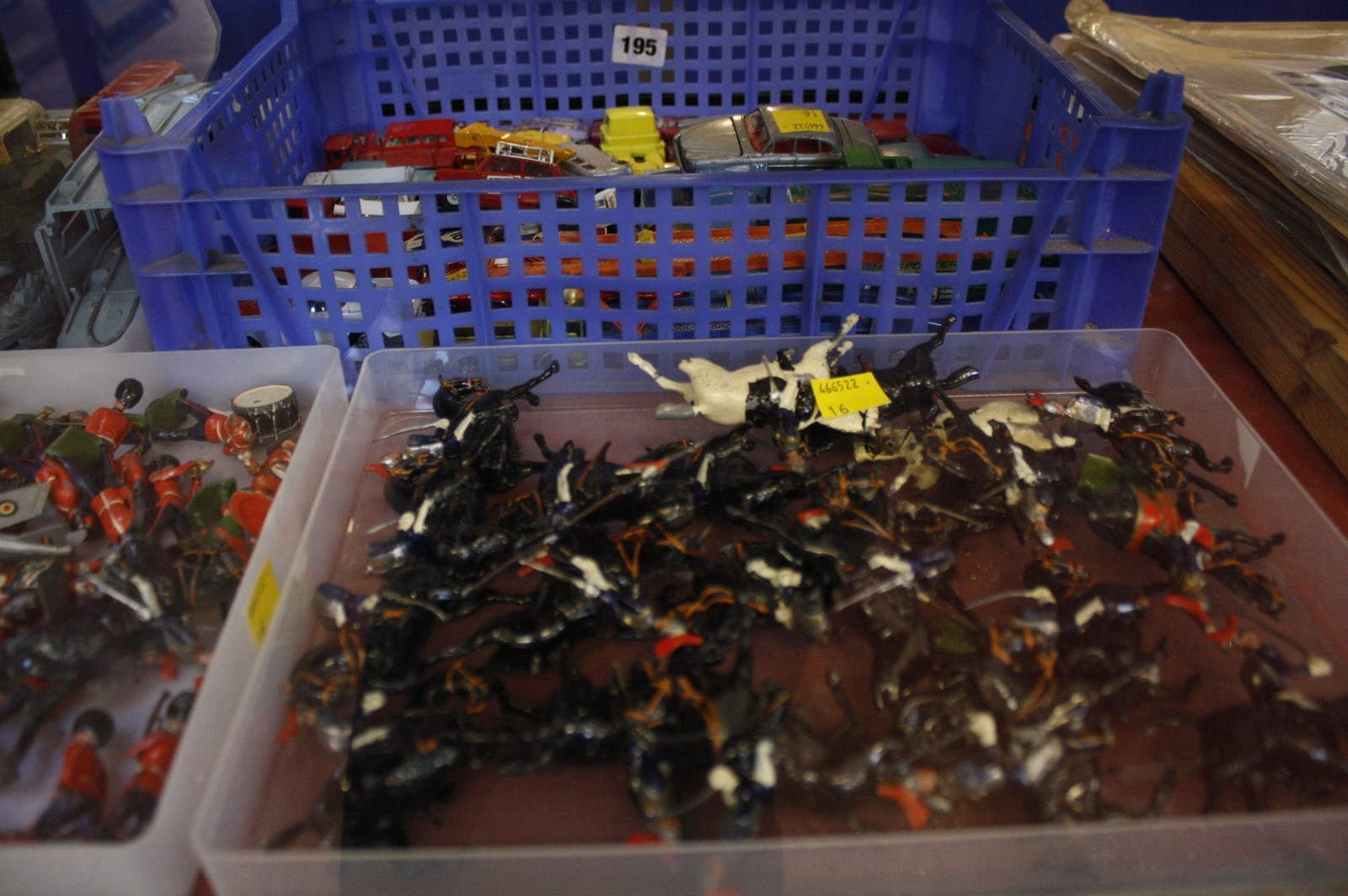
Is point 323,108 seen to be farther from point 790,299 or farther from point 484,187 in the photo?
A: point 790,299

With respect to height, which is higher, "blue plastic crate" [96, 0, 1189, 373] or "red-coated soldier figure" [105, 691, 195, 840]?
"blue plastic crate" [96, 0, 1189, 373]

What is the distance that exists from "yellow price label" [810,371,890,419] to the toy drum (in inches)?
29.9

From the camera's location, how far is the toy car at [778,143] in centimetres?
177

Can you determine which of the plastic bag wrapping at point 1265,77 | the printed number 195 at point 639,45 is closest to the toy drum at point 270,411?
the printed number 195 at point 639,45

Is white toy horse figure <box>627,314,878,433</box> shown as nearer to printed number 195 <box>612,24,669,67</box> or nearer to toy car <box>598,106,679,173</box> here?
toy car <box>598,106,679,173</box>

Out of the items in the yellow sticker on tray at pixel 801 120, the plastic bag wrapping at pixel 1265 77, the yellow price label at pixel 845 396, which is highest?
the plastic bag wrapping at pixel 1265 77

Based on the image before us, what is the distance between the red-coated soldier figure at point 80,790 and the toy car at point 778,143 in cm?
132

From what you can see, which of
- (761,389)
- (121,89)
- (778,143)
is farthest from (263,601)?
(121,89)

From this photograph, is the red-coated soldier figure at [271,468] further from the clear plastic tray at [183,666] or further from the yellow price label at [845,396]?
the yellow price label at [845,396]

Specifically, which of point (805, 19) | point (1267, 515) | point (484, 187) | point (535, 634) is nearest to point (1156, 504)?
point (1267, 515)

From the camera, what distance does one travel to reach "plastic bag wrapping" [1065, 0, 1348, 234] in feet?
5.20

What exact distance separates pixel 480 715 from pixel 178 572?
0.41 m

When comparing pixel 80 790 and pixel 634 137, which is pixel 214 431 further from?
pixel 634 137

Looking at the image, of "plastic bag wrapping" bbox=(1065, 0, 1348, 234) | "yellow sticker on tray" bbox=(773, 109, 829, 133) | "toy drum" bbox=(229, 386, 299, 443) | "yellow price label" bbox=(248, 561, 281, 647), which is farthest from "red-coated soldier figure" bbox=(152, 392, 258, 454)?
"plastic bag wrapping" bbox=(1065, 0, 1348, 234)
